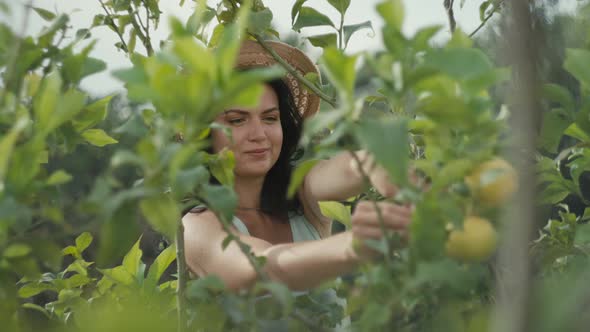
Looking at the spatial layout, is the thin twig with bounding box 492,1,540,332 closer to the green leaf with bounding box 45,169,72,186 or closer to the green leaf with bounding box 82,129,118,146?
the green leaf with bounding box 45,169,72,186

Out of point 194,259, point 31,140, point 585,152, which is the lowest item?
point 194,259

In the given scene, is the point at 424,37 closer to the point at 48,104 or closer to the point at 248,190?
the point at 48,104

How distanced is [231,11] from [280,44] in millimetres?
211

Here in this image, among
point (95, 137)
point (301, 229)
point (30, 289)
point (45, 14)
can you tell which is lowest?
point (301, 229)

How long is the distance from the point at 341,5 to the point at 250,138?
30 cm

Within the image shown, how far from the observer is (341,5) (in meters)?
0.90

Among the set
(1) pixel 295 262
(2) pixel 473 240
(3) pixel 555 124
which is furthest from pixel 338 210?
(2) pixel 473 240

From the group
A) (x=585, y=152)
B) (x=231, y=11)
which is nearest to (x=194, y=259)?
(x=231, y=11)

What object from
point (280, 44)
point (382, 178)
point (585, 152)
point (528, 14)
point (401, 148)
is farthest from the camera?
point (280, 44)

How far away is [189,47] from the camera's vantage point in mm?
358

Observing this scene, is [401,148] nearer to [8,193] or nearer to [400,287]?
[400,287]

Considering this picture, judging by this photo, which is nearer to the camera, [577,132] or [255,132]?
[577,132]

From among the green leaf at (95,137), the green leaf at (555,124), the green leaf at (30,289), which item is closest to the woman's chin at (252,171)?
the green leaf at (30,289)

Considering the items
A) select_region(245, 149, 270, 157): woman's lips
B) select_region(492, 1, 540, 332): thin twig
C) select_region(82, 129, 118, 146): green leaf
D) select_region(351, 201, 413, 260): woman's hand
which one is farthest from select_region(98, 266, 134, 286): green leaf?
select_region(492, 1, 540, 332): thin twig
